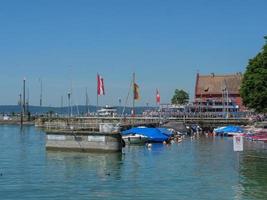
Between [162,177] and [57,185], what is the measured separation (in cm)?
894

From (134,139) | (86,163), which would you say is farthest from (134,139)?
(86,163)

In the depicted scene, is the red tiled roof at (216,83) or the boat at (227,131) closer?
the boat at (227,131)

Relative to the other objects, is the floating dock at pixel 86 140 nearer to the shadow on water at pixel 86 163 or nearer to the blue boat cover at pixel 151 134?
the shadow on water at pixel 86 163

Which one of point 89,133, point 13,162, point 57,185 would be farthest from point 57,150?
point 57,185

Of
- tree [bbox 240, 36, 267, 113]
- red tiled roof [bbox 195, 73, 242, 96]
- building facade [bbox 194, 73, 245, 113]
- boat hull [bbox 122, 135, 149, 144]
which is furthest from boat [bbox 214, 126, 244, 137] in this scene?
red tiled roof [bbox 195, 73, 242, 96]

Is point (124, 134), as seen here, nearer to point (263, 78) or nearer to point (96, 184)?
point (263, 78)

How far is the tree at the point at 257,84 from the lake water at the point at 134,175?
31643mm

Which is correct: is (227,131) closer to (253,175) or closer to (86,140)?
(86,140)

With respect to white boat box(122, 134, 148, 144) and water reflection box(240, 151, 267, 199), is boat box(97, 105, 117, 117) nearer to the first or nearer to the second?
white boat box(122, 134, 148, 144)

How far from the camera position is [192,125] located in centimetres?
12662

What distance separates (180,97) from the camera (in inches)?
7598

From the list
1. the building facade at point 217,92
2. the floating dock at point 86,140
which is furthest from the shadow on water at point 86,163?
the building facade at point 217,92

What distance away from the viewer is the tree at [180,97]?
632ft

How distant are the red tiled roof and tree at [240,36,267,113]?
82.9 metres
